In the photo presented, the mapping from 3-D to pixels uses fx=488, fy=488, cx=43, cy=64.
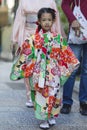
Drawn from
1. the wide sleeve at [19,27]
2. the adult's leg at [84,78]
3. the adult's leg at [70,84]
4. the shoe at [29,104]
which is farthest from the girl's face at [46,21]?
the shoe at [29,104]

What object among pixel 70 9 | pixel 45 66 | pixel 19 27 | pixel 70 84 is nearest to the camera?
pixel 45 66

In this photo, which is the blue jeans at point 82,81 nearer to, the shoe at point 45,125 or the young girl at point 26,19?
the young girl at point 26,19

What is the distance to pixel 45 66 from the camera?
5465 millimetres

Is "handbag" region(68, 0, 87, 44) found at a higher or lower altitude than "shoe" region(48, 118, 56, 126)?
higher

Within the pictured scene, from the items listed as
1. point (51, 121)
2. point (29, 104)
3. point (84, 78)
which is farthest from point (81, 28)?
point (29, 104)

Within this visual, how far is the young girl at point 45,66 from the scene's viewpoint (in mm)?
5449

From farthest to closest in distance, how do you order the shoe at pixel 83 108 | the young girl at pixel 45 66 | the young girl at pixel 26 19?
the young girl at pixel 26 19 → the shoe at pixel 83 108 → the young girl at pixel 45 66

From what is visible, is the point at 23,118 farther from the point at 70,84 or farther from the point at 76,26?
the point at 76,26

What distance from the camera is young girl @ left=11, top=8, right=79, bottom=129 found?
215 inches

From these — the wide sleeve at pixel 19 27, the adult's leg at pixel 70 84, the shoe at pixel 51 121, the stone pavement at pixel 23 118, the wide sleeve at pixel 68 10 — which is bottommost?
the stone pavement at pixel 23 118

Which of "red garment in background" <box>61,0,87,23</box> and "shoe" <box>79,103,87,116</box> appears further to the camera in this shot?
"shoe" <box>79,103,87,116</box>

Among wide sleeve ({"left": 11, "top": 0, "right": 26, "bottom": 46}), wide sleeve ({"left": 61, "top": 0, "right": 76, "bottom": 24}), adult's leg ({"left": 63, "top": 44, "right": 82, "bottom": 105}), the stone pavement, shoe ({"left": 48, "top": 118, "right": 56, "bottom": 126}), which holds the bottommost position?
the stone pavement

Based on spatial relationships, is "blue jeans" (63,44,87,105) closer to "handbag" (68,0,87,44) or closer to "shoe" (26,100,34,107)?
"handbag" (68,0,87,44)

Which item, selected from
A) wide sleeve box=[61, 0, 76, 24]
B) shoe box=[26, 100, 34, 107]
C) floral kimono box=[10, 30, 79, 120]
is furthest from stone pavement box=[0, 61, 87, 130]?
wide sleeve box=[61, 0, 76, 24]
